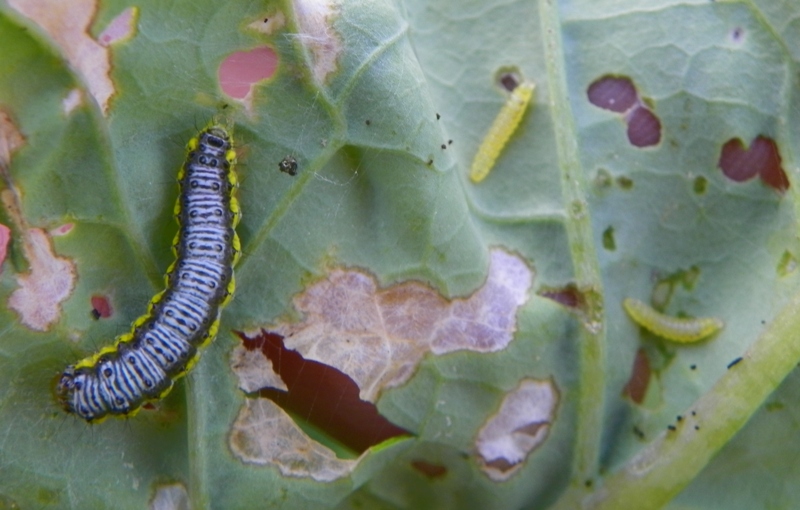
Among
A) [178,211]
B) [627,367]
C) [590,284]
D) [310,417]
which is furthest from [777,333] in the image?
[178,211]

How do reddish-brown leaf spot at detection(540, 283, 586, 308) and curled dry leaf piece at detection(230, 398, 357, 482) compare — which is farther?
reddish-brown leaf spot at detection(540, 283, 586, 308)

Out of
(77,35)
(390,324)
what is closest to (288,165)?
(390,324)

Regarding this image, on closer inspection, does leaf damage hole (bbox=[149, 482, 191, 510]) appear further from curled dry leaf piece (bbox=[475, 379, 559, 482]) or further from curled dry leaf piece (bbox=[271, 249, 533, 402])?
curled dry leaf piece (bbox=[475, 379, 559, 482])

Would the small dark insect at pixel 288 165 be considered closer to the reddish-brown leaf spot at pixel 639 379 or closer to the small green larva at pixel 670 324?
the small green larva at pixel 670 324

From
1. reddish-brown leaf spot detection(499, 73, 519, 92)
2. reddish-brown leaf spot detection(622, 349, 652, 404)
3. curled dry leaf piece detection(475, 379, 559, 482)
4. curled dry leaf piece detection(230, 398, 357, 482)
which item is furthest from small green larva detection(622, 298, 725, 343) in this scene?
curled dry leaf piece detection(230, 398, 357, 482)

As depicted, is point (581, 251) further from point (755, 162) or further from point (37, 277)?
point (37, 277)

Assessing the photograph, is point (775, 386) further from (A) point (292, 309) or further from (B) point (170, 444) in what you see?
(B) point (170, 444)
